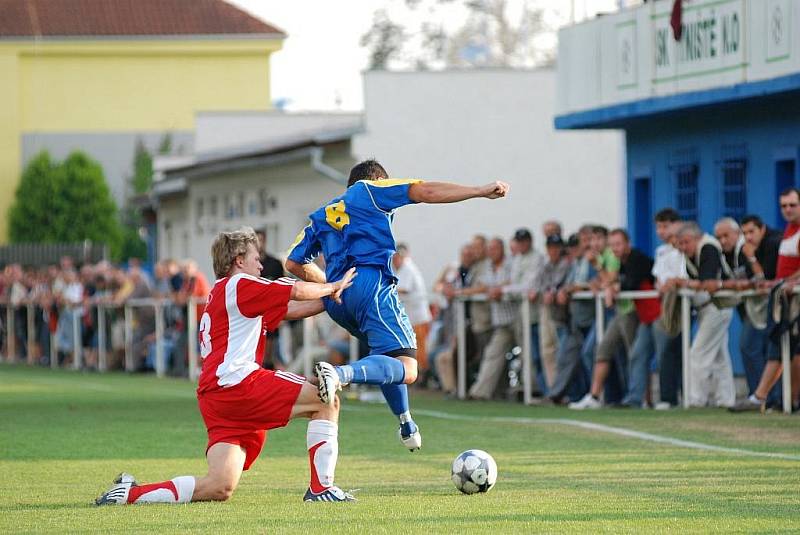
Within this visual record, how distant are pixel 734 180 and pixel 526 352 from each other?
16.6 ft

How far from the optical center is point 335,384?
33.1 ft

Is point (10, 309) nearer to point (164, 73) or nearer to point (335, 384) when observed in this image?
point (335, 384)

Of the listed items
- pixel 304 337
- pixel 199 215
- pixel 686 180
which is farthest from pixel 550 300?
pixel 199 215

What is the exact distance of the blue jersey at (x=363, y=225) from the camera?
11234mm

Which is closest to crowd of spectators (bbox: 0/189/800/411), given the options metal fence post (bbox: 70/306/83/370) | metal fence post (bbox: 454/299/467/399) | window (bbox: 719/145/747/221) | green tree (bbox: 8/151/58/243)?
metal fence post (bbox: 454/299/467/399)

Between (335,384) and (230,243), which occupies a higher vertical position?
(230,243)

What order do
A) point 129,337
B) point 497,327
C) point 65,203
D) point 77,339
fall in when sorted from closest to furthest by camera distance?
point 497,327 → point 129,337 → point 77,339 → point 65,203

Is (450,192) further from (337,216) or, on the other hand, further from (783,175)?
(783,175)

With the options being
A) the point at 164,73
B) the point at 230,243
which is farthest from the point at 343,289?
the point at 164,73

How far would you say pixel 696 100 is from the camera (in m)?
23.1

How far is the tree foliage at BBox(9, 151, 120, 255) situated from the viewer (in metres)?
A: 74.8

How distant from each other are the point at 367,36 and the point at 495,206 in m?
35.3

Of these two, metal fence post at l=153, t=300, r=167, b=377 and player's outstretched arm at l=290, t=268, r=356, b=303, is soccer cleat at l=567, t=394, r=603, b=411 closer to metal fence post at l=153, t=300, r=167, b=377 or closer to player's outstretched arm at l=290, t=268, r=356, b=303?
player's outstretched arm at l=290, t=268, r=356, b=303

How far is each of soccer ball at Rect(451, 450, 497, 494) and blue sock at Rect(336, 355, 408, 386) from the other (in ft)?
2.09
